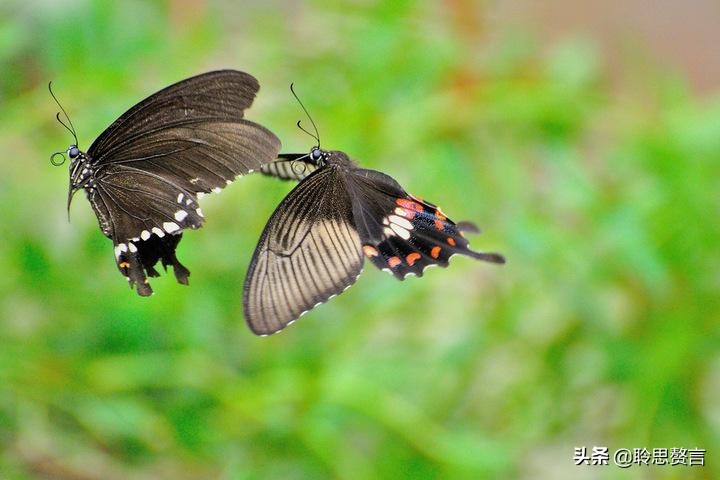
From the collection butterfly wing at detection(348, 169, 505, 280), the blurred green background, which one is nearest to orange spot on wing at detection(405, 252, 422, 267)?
butterfly wing at detection(348, 169, 505, 280)

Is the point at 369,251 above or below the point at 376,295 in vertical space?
below

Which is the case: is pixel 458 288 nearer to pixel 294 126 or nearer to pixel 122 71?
pixel 294 126

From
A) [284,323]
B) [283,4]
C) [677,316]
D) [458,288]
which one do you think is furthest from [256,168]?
[283,4]

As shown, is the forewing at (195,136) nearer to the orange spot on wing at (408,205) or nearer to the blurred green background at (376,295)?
the orange spot on wing at (408,205)

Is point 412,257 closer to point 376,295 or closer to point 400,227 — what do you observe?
point 400,227

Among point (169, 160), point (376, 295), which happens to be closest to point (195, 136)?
point (169, 160)

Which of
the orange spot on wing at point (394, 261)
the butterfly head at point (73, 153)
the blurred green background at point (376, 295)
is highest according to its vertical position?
the blurred green background at point (376, 295)

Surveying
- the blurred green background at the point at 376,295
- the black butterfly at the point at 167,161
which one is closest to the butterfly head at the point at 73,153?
the black butterfly at the point at 167,161
